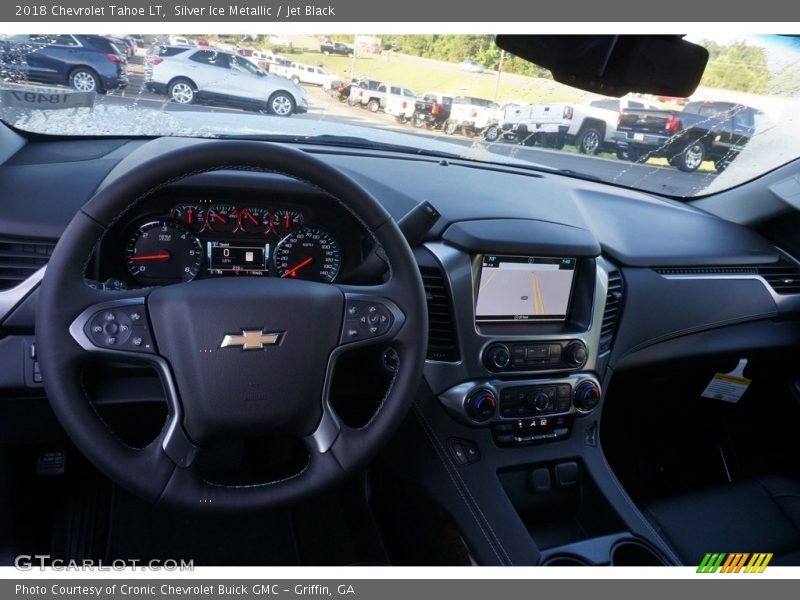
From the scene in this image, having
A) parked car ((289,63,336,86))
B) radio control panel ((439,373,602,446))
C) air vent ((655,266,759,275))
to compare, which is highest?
parked car ((289,63,336,86))

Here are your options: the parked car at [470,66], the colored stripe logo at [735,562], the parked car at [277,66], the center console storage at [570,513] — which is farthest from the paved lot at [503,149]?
the colored stripe logo at [735,562]

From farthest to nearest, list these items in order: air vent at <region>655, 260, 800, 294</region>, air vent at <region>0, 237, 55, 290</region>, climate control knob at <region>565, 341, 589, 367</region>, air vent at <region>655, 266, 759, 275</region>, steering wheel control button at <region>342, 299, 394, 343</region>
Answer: air vent at <region>655, 260, 800, 294</region>, air vent at <region>655, 266, 759, 275</region>, climate control knob at <region>565, 341, 589, 367</region>, air vent at <region>0, 237, 55, 290</region>, steering wheel control button at <region>342, 299, 394, 343</region>

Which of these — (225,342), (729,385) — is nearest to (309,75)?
(225,342)

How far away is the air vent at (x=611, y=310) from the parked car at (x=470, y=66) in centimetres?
88

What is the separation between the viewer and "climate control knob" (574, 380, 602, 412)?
2396 mm

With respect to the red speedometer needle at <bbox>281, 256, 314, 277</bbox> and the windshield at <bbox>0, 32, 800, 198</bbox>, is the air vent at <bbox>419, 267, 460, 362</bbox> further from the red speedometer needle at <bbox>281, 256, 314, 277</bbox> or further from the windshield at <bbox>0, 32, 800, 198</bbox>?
the windshield at <bbox>0, 32, 800, 198</bbox>

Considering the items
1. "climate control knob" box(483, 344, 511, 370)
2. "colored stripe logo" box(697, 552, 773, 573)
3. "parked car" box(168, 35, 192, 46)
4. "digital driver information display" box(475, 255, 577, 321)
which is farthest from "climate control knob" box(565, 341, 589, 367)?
"parked car" box(168, 35, 192, 46)

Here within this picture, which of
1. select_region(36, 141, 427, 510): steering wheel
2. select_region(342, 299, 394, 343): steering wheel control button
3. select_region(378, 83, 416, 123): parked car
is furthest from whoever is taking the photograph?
select_region(378, 83, 416, 123): parked car

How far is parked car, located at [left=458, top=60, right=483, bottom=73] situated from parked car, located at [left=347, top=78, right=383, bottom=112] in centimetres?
32

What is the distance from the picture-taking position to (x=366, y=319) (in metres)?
1.74

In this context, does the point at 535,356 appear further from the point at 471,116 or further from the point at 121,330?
the point at 121,330

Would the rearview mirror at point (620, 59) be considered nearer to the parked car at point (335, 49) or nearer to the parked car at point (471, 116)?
the parked car at point (335, 49)

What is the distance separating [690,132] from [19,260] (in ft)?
8.52

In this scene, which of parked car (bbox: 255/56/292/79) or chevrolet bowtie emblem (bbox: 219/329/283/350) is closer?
chevrolet bowtie emblem (bbox: 219/329/283/350)
